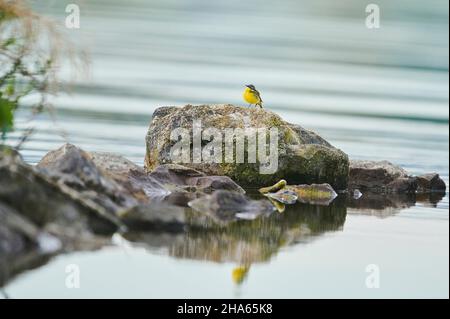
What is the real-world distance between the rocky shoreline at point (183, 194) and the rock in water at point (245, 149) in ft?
0.05

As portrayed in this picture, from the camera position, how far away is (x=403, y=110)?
33.5 metres

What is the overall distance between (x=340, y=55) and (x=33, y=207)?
3886 cm

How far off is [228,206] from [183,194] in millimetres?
A: 1644

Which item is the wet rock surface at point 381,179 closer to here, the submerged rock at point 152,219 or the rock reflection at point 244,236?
the rock reflection at point 244,236

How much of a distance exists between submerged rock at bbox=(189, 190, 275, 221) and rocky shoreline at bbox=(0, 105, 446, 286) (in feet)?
0.05

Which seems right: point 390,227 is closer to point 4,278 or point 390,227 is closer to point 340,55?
point 4,278

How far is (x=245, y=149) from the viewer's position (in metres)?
18.2

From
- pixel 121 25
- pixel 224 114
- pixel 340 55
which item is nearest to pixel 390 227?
pixel 224 114

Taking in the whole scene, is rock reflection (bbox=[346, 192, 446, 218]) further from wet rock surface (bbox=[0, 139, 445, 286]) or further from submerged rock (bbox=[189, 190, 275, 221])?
submerged rock (bbox=[189, 190, 275, 221])

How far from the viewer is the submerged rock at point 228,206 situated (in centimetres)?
→ 1484

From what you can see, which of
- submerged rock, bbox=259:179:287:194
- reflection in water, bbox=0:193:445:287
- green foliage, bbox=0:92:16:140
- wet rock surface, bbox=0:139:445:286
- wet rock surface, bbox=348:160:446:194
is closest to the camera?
reflection in water, bbox=0:193:445:287

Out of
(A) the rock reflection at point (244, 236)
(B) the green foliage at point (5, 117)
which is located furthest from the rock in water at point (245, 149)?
(B) the green foliage at point (5, 117)

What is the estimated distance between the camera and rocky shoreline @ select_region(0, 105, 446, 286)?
12.0 metres

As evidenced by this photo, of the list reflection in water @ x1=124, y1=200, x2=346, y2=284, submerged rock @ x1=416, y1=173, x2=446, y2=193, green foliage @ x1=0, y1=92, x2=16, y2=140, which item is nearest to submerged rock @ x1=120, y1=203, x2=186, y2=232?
reflection in water @ x1=124, y1=200, x2=346, y2=284
